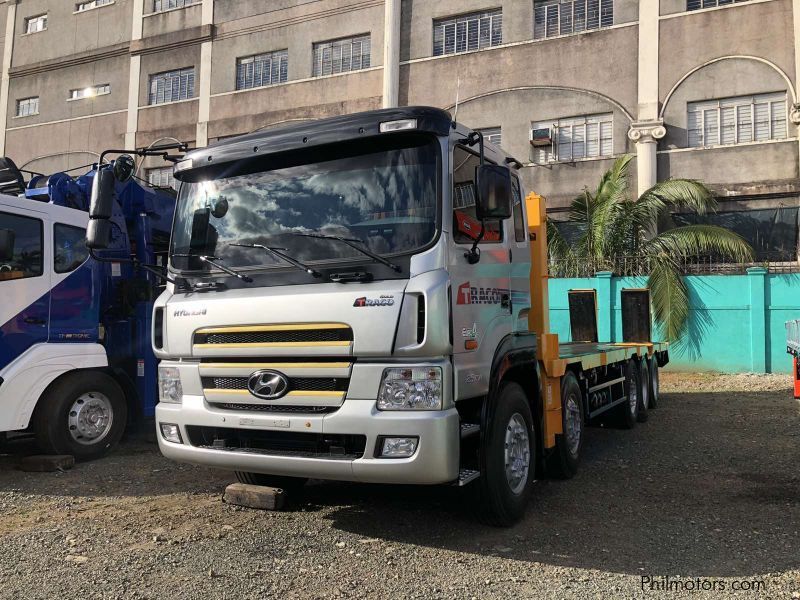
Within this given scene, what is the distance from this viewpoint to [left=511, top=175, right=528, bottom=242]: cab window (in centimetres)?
531

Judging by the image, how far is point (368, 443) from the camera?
12.8ft

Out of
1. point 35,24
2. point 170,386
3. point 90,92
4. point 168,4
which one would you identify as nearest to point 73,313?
point 170,386

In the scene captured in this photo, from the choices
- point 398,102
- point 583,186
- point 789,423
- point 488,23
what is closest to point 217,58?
point 398,102

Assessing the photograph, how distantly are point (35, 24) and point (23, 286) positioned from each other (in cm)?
2858

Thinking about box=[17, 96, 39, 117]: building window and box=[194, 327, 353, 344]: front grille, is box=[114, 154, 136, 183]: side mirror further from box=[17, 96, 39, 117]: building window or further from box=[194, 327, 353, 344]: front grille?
box=[17, 96, 39, 117]: building window

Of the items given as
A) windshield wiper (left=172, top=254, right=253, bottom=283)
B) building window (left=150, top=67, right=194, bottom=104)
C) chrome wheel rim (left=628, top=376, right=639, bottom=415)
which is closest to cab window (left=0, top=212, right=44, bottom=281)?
windshield wiper (left=172, top=254, right=253, bottom=283)

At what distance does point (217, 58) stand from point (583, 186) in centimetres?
1440

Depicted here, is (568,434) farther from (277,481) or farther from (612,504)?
(277,481)

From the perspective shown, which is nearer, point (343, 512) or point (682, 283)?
point (343, 512)

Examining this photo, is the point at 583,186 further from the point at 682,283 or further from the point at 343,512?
the point at 343,512

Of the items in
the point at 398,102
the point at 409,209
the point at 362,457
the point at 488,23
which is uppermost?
the point at 488,23

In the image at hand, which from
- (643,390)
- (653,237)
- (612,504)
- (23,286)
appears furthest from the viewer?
(653,237)

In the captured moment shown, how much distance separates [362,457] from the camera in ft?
12.9

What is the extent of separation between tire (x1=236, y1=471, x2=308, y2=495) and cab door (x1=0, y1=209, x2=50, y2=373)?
2.62 metres
